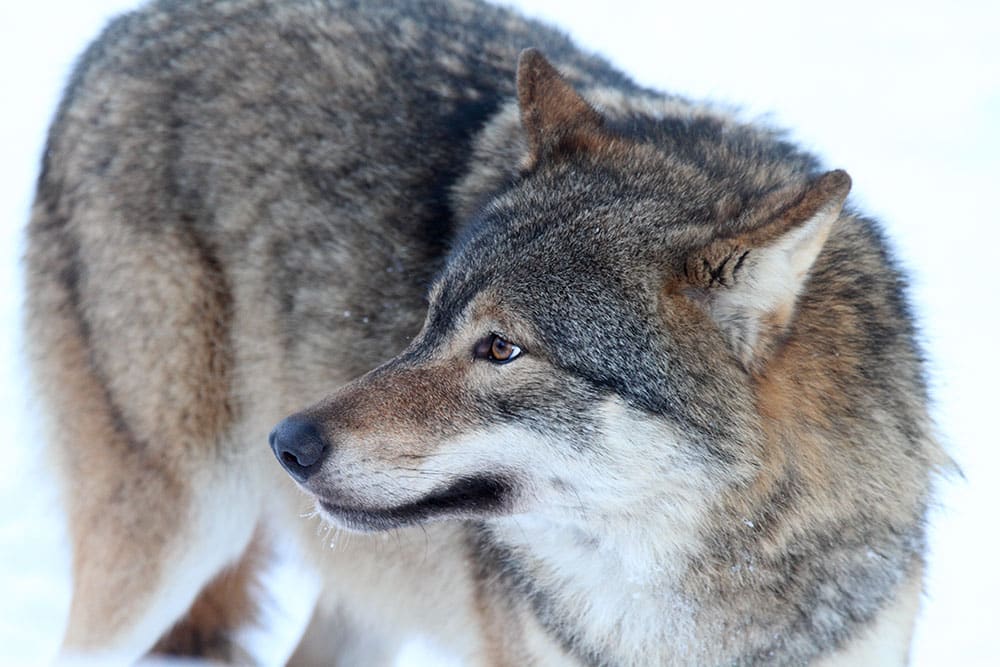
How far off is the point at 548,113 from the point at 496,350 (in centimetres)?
81

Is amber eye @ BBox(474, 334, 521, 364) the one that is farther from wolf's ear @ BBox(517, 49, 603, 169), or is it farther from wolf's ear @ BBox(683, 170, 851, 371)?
wolf's ear @ BBox(517, 49, 603, 169)

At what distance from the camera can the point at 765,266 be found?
2.62 metres

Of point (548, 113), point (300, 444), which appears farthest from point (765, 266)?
point (300, 444)

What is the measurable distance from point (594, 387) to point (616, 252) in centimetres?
35

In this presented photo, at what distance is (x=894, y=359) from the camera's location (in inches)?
119

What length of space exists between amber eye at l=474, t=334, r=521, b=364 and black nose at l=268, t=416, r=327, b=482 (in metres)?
0.44

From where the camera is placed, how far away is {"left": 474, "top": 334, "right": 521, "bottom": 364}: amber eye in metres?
2.78

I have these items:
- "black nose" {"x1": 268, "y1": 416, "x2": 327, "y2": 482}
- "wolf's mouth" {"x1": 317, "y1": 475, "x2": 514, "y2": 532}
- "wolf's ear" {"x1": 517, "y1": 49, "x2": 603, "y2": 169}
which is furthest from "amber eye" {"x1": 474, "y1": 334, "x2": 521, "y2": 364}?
"wolf's ear" {"x1": 517, "y1": 49, "x2": 603, "y2": 169}

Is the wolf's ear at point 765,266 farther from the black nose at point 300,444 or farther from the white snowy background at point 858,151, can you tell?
the black nose at point 300,444

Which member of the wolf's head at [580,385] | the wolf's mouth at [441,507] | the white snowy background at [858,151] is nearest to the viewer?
the wolf's head at [580,385]

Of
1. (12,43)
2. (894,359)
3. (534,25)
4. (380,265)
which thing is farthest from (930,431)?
(12,43)

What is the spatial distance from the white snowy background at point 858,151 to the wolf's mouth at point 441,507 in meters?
1.33

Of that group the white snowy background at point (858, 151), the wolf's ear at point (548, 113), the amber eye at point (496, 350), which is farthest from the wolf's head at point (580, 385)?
the white snowy background at point (858, 151)

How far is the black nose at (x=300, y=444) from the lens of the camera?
9.02 feet
